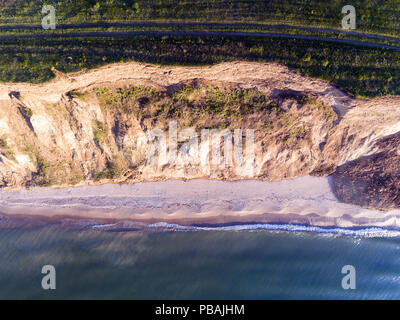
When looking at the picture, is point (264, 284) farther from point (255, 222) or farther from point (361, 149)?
point (361, 149)

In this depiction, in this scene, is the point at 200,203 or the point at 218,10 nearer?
the point at 218,10

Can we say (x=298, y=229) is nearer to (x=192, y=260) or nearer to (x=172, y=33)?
(x=192, y=260)

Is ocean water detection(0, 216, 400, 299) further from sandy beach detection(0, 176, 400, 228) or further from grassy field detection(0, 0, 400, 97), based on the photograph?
grassy field detection(0, 0, 400, 97)

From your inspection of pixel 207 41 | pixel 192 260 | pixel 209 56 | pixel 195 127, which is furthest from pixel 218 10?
pixel 192 260

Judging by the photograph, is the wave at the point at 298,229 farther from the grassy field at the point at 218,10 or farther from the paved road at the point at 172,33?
the grassy field at the point at 218,10

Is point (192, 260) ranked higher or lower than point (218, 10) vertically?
lower
